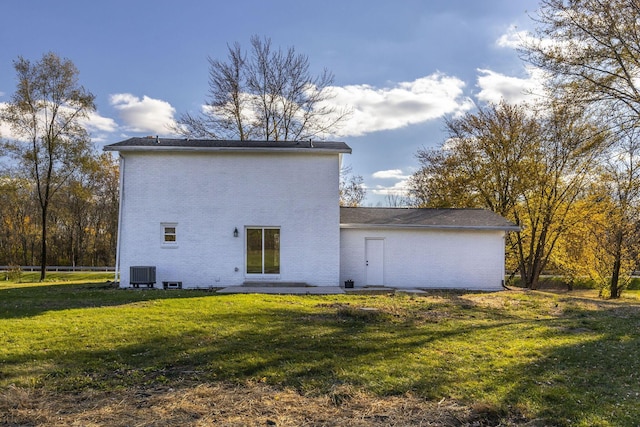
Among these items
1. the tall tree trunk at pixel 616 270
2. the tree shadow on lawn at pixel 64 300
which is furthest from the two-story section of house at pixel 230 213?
the tall tree trunk at pixel 616 270

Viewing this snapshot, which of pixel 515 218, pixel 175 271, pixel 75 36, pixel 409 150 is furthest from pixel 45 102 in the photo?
pixel 515 218

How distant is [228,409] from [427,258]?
45.1ft

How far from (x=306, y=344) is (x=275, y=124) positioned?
22203 millimetres

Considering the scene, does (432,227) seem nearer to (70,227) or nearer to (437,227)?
(437,227)

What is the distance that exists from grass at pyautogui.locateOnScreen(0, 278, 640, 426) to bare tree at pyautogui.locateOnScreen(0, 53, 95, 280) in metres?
16.2

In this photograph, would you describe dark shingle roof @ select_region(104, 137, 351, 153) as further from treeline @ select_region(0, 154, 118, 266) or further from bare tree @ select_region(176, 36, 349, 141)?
treeline @ select_region(0, 154, 118, 266)

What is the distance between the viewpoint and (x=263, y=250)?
626 inches

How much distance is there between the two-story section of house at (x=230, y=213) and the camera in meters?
15.6

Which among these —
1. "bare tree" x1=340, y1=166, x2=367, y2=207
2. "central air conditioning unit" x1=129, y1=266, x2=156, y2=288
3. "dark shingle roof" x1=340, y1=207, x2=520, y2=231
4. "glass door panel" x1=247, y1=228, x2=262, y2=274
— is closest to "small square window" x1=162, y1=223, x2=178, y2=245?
"central air conditioning unit" x1=129, y1=266, x2=156, y2=288

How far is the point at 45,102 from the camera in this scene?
77.3 ft

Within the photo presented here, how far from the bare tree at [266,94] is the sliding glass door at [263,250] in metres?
12.6

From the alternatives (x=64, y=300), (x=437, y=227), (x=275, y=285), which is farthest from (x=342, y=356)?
(x=437, y=227)

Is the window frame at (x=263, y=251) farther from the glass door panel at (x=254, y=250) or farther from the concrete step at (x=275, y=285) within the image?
the concrete step at (x=275, y=285)

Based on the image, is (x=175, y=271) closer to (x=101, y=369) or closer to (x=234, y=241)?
(x=234, y=241)
